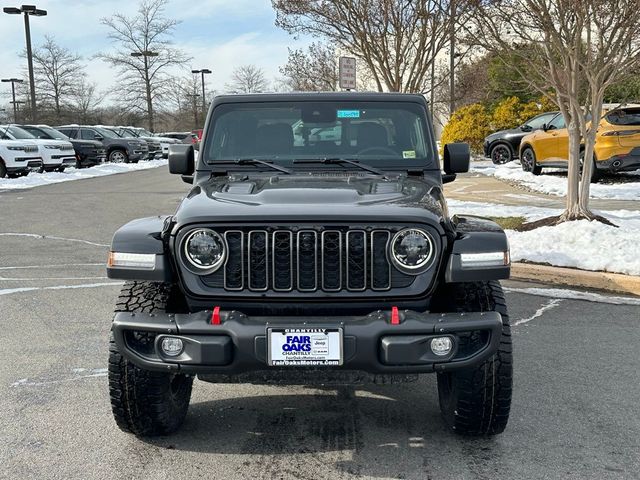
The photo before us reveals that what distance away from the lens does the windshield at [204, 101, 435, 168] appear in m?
4.50

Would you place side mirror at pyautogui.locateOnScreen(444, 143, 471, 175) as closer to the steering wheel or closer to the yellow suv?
the steering wheel

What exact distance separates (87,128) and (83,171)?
493 centimetres

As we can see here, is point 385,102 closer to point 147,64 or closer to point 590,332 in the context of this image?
point 590,332

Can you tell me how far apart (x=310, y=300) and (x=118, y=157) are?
30.2 meters

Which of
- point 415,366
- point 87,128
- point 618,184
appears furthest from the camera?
point 87,128

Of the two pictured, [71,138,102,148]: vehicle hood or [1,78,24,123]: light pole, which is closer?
[71,138,102,148]: vehicle hood

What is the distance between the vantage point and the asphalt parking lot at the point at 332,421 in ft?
10.8

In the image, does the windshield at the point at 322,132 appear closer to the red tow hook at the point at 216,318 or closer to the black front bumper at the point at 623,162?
the red tow hook at the point at 216,318

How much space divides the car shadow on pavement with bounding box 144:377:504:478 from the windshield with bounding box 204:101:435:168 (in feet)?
4.82

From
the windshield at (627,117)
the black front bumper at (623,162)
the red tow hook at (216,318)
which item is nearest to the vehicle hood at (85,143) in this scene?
the black front bumper at (623,162)

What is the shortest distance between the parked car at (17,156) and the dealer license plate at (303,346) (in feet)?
67.6

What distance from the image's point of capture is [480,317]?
3.12m

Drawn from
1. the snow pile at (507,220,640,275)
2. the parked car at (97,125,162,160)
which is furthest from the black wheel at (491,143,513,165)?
the parked car at (97,125,162,160)

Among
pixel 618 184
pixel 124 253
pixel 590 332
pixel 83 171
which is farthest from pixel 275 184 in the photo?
pixel 83 171
